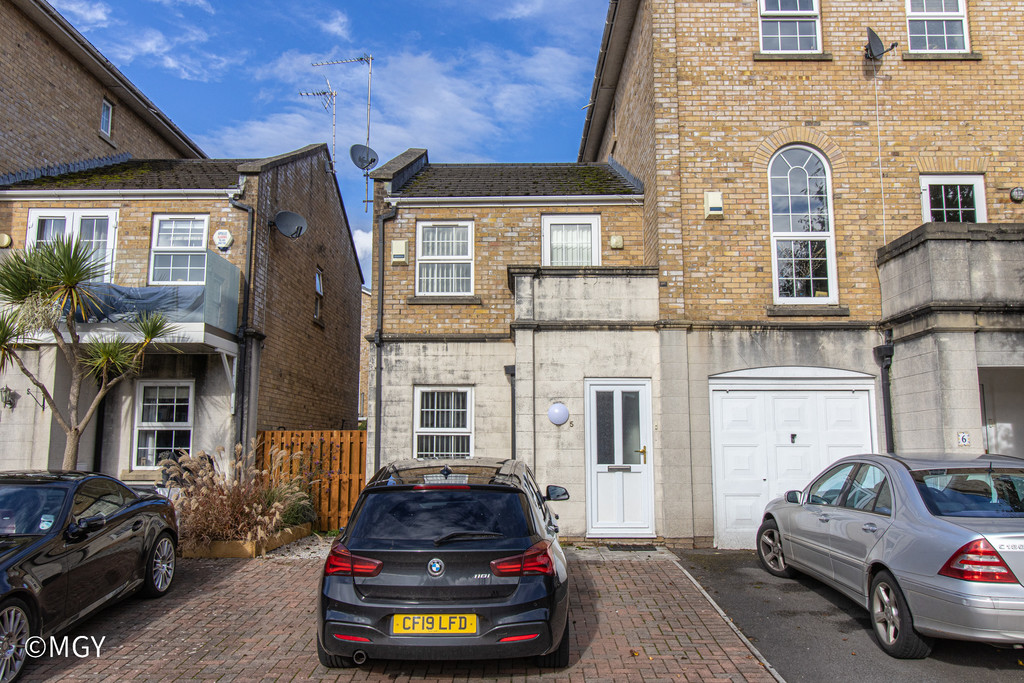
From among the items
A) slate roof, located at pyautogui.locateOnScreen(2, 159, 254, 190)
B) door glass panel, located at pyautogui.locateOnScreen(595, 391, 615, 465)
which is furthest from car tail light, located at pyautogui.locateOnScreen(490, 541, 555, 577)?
slate roof, located at pyautogui.locateOnScreen(2, 159, 254, 190)

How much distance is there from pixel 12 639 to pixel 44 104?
1369cm

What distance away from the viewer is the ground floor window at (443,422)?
454 inches

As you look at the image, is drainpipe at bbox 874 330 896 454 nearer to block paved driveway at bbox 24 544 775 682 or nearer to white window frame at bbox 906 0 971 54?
block paved driveway at bbox 24 544 775 682

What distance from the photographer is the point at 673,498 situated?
31.9 ft

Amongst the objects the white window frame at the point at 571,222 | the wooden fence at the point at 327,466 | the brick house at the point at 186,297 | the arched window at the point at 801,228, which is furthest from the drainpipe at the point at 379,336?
the arched window at the point at 801,228

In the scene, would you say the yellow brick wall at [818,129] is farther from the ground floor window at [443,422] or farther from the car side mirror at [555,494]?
the car side mirror at [555,494]

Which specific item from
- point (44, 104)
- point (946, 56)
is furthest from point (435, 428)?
point (44, 104)

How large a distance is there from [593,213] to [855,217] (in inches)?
Result: 173

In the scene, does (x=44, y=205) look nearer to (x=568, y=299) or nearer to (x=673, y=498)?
(x=568, y=299)

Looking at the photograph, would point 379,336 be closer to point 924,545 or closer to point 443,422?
point 443,422

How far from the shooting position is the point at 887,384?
32.7 feet

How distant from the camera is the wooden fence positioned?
1141 centimetres

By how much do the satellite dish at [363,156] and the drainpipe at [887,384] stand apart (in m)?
11.2

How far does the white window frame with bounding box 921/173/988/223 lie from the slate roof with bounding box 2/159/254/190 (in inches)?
491
